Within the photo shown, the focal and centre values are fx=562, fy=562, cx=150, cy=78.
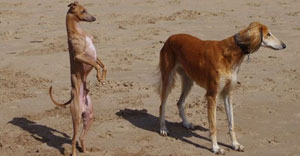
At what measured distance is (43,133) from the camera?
918 centimetres

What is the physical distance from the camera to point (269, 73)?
1218cm

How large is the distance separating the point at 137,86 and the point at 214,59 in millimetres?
3559

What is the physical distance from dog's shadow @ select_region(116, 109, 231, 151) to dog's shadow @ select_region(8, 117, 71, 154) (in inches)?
50.1

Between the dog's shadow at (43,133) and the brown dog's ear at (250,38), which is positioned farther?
the dog's shadow at (43,133)

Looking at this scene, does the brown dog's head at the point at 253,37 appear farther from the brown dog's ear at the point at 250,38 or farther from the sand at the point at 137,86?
the sand at the point at 137,86

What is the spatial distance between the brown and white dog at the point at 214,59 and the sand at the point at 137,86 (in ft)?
2.40

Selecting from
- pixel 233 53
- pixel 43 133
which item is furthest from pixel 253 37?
pixel 43 133

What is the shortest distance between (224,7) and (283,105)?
9164 millimetres

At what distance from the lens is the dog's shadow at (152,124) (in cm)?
904

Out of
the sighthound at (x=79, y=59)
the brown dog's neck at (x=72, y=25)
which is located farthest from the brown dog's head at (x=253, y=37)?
the brown dog's neck at (x=72, y=25)

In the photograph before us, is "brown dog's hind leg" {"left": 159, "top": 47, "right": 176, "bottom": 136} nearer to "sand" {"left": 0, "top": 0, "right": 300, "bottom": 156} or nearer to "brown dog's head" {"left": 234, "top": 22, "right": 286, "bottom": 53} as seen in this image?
"sand" {"left": 0, "top": 0, "right": 300, "bottom": 156}

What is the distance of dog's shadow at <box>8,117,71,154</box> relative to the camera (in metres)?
8.77

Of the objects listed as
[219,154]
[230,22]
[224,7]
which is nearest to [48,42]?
[230,22]

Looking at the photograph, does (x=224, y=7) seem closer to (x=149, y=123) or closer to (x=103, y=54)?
A: (x=103, y=54)
